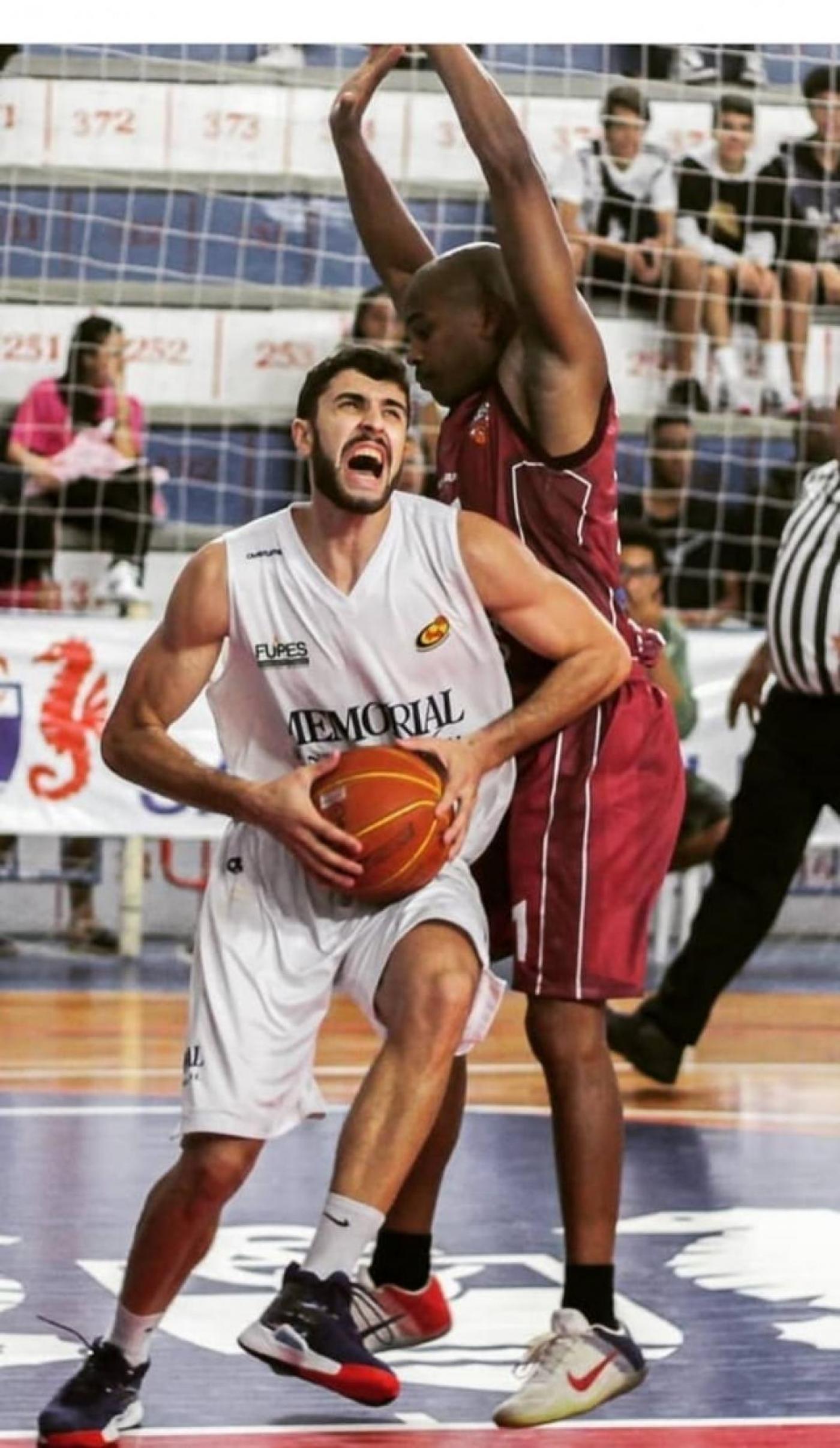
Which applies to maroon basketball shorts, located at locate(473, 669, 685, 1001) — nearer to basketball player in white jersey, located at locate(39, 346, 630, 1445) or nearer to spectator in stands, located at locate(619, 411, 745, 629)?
basketball player in white jersey, located at locate(39, 346, 630, 1445)

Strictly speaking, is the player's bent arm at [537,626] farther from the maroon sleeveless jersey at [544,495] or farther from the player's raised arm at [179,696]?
the player's raised arm at [179,696]

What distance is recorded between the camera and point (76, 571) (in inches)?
453

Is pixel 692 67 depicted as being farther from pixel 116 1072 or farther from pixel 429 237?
pixel 116 1072

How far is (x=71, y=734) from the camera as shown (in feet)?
33.8

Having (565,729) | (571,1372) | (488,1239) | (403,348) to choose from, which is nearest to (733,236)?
→ (403,348)

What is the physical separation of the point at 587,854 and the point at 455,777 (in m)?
0.48

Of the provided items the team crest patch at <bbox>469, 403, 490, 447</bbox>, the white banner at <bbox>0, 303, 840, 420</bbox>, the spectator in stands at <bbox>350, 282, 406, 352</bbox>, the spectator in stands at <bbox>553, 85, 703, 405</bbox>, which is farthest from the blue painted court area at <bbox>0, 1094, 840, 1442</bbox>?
the spectator in stands at <bbox>553, 85, 703, 405</bbox>

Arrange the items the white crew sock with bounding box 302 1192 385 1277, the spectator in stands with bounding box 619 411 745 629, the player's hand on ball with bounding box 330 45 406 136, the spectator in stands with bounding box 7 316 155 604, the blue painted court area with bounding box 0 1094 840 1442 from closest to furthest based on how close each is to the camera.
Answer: the white crew sock with bounding box 302 1192 385 1277 → the blue painted court area with bounding box 0 1094 840 1442 → the player's hand on ball with bounding box 330 45 406 136 → the spectator in stands with bounding box 7 316 155 604 → the spectator in stands with bounding box 619 411 745 629

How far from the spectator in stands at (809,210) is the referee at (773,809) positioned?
4854 millimetres

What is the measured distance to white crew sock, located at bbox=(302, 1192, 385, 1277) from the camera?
4.22m

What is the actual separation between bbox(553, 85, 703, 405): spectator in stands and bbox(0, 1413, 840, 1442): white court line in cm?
838
